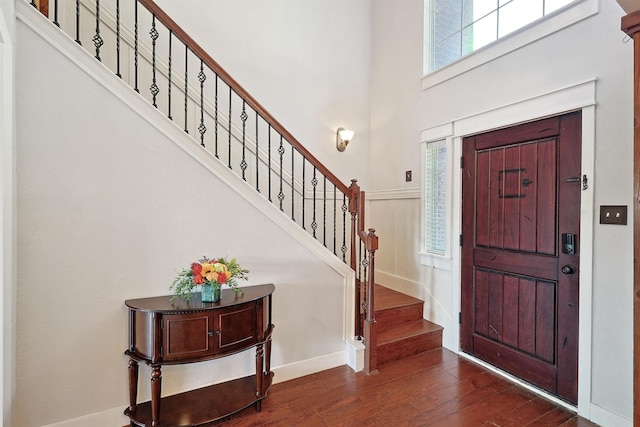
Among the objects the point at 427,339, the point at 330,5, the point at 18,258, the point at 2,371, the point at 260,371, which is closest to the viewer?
A: the point at 2,371

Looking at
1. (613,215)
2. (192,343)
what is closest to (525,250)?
(613,215)

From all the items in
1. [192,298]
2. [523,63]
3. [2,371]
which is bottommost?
[2,371]

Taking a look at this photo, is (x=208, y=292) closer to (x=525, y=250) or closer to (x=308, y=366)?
(x=308, y=366)

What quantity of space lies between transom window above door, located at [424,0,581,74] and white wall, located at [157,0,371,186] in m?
1.00

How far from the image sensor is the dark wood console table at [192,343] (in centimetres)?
181

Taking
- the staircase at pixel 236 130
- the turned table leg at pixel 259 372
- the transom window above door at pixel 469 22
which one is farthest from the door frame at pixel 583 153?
the turned table leg at pixel 259 372

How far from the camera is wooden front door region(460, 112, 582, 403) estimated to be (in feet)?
7.29

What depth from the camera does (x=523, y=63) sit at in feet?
8.09

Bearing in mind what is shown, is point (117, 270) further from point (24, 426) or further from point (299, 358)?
point (299, 358)

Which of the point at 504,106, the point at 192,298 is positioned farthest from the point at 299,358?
the point at 504,106

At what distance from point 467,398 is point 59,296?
2800 millimetres

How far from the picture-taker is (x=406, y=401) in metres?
2.26

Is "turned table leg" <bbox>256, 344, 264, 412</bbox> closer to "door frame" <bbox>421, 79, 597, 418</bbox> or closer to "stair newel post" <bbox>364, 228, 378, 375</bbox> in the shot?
"stair newel post" <bbox>364, 228, 378, 375</bbox>

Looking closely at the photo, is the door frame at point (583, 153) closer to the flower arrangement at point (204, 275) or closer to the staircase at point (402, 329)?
the staircase at point (402, 329)
